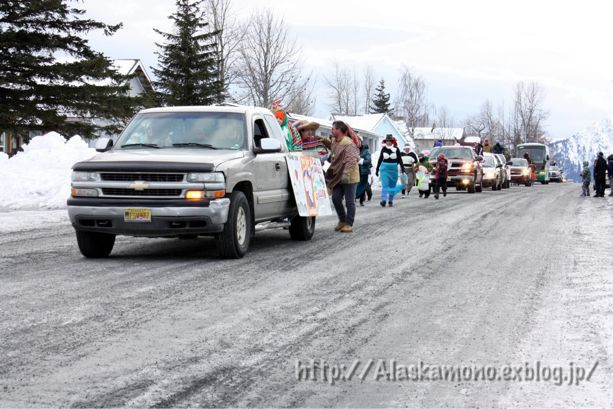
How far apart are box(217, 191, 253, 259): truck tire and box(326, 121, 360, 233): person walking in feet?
12.7

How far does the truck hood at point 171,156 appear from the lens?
30.3 ft

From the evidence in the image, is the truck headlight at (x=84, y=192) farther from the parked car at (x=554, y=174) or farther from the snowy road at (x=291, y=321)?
the parked car at (x=554, y=174)

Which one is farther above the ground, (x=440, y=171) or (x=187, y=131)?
(x=187, y=131)

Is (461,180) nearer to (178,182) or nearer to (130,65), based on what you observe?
(178,182)

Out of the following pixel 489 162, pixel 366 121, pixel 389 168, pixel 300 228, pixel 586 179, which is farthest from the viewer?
pixel 366 121

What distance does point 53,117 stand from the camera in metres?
30.2

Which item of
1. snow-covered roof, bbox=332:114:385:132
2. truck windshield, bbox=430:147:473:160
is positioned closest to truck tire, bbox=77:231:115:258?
truck windshield, bbox=430:147:473:160

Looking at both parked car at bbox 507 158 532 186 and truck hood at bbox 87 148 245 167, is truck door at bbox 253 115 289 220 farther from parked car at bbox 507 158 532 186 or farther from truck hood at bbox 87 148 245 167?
parked car at bbox 507 158 532 186

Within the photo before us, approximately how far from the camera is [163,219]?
29.6 feet

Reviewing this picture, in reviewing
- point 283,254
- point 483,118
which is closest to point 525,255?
point 283,254

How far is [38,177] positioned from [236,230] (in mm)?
12494

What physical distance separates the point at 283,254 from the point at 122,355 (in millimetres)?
5269

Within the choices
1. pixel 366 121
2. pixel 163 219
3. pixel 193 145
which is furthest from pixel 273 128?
pixel 366 121

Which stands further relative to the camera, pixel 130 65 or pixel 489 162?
pixel 130 65
